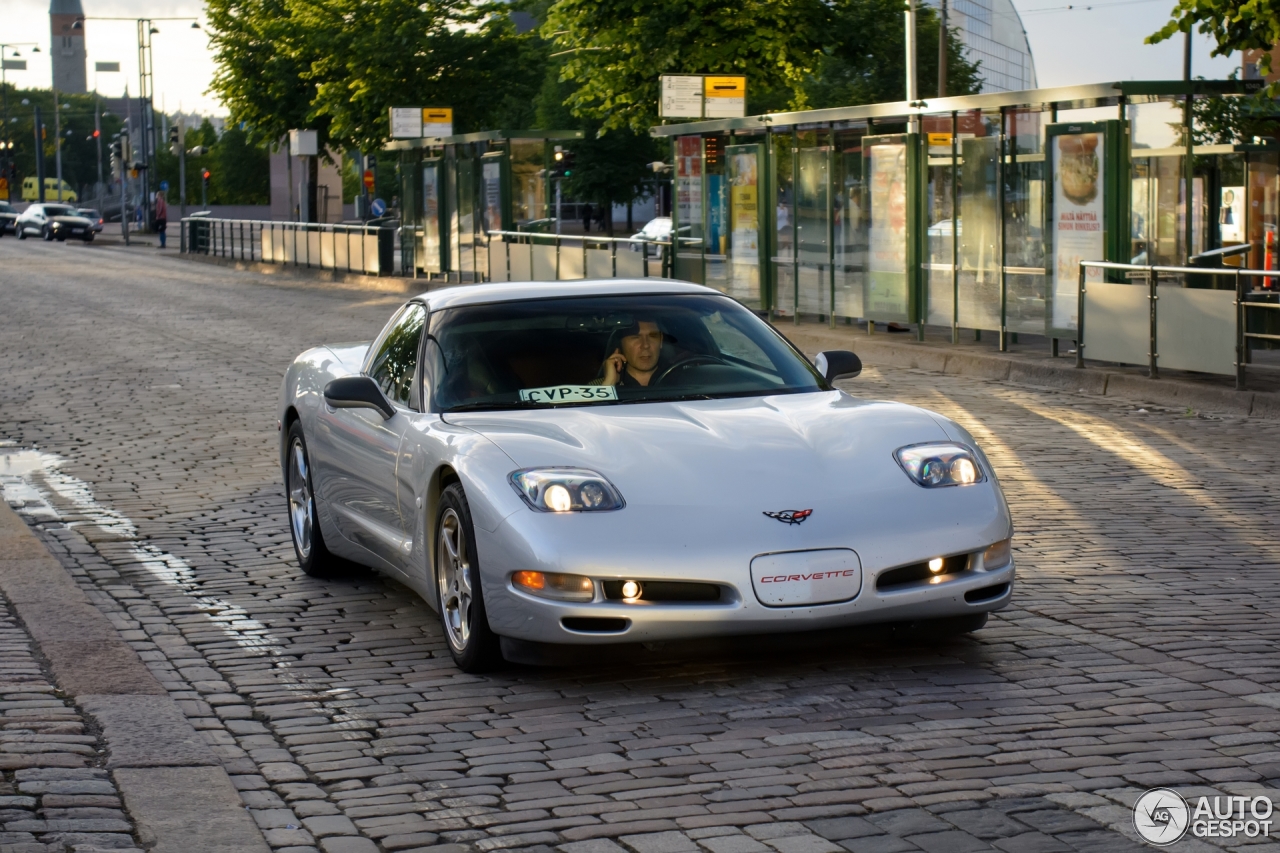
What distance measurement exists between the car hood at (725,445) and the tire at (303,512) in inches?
65.3

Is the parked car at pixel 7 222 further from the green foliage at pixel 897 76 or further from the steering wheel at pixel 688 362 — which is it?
the steering wheel at pixel 688 362

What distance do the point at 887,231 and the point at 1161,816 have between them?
54.2ft

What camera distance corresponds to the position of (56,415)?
14.5 m

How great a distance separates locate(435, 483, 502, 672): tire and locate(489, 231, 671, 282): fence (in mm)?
17957

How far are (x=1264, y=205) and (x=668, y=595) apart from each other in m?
15.0

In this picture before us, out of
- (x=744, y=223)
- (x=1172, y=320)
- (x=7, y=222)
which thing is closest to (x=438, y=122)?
(x=744, y=223)

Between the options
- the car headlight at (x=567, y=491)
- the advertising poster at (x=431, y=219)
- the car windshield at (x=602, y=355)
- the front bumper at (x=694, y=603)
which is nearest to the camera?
the front bumper at (x=694, y=603)

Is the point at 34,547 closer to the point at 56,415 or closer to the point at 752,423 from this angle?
the point at 752,423

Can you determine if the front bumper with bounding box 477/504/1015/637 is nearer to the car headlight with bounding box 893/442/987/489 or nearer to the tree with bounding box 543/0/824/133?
the car headlight with bounding box 893/442/987/489

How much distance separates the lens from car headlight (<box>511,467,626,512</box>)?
5672mm

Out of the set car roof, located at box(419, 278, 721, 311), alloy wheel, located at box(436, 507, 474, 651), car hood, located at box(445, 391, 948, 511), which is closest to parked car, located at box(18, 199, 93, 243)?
car roof, located at box(419, 278, 721, 311)

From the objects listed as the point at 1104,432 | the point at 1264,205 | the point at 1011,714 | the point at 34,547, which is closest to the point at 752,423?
the point at 1011,714

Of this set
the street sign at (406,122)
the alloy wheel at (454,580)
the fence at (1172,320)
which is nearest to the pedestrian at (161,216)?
the street sign at (406,122)

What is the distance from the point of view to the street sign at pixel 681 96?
26156 mm
